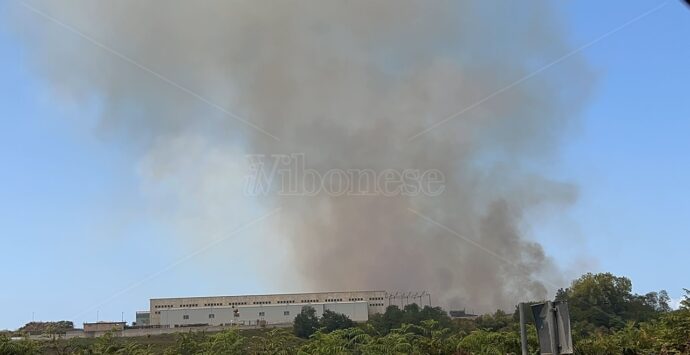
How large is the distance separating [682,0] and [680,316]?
1226 cm

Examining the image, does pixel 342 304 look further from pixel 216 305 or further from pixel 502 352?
pixel 502 352

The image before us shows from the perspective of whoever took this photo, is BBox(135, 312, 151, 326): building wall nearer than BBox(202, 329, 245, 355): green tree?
No

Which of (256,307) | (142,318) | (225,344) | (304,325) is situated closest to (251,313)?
(256,307)

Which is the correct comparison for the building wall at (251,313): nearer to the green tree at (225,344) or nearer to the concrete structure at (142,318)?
the concrete structure at (142,318)

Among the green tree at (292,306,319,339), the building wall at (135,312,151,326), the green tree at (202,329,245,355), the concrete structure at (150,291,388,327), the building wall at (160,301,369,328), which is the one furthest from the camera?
the building wall at (135,312,151,326)

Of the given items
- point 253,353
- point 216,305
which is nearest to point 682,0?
point 253,353

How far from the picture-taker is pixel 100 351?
1266 centimetres

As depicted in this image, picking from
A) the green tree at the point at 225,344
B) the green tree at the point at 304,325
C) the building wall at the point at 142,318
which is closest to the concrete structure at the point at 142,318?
the building wall at the point at 142,318

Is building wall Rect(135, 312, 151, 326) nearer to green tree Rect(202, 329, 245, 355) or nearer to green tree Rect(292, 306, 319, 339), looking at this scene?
green tree Rect(292, 306, 319, 339)

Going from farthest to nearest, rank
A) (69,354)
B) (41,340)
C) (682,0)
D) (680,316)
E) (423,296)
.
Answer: (423,296), (680,316), (41,340), (69,354), (682,0)

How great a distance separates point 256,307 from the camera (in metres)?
127

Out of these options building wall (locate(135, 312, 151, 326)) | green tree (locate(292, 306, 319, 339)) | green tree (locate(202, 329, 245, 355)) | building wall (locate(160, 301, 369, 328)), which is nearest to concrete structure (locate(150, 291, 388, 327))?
building wall (locate(160, 301, 369, 328))

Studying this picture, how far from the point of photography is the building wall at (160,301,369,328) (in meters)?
120

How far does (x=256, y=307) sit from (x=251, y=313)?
1.79 metres
